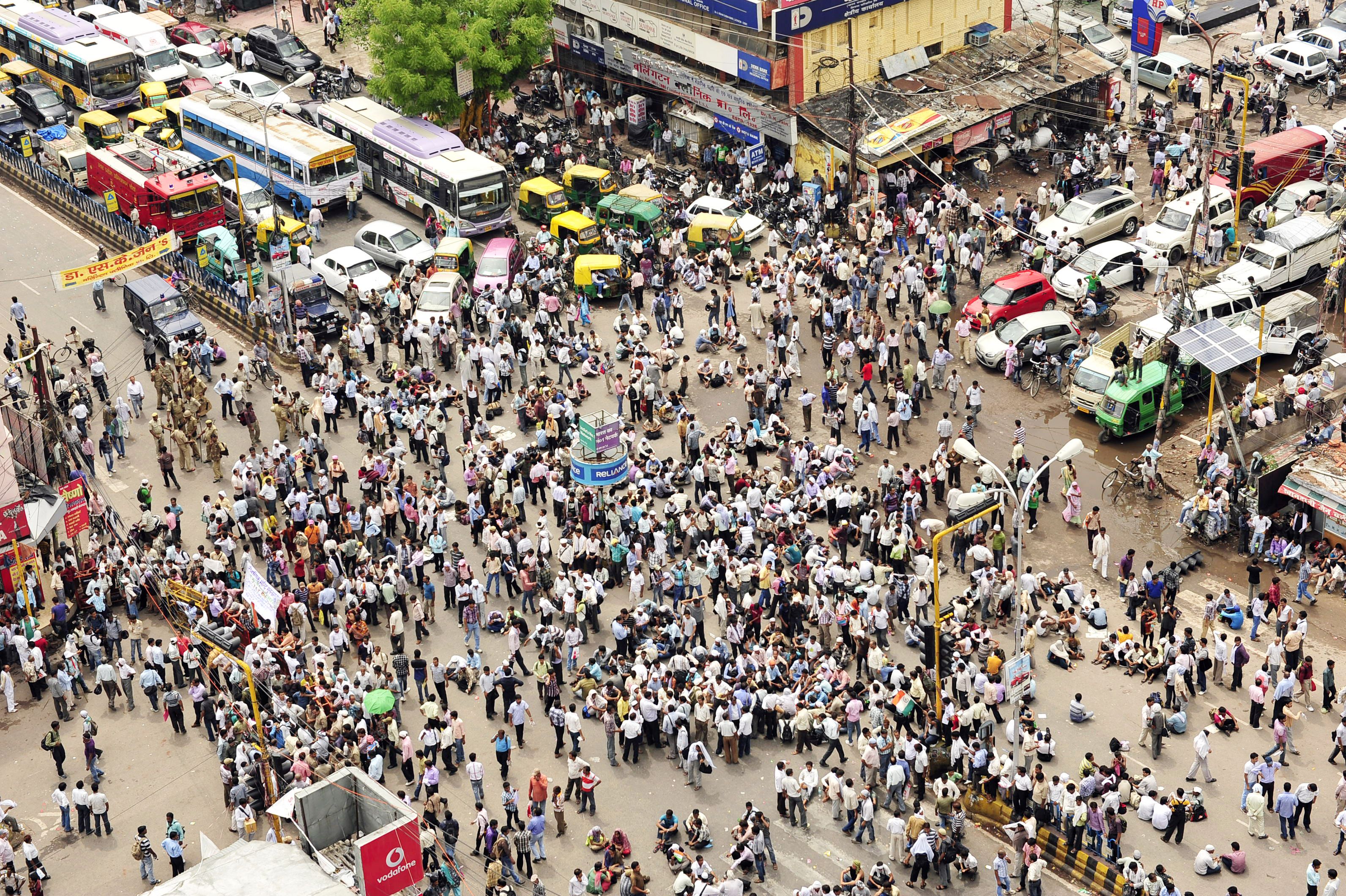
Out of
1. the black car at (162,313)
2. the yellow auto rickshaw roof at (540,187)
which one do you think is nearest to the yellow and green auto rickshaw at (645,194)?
the yellow auto rickshaw roof at (540,187)

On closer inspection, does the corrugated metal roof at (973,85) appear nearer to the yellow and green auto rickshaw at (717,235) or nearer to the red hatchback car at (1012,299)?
the yellow and green auto rickshaw at (717,235)

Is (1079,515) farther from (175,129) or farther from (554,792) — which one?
(175,129)

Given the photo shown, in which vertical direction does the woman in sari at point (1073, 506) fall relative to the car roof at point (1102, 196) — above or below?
below

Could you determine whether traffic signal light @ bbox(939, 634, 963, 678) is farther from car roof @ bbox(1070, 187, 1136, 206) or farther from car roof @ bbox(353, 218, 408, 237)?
car roof @ bbox(353, 218, 408, 237)

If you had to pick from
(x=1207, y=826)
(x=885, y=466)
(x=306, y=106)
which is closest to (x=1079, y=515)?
(x=885, y=466)

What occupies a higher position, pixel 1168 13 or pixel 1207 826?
pixel 1168 13

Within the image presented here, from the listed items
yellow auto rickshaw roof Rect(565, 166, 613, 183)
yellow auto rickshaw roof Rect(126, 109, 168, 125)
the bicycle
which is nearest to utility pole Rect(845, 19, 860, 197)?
yellow auto rickshaw roof Rect(565, 166, 613, 183)
